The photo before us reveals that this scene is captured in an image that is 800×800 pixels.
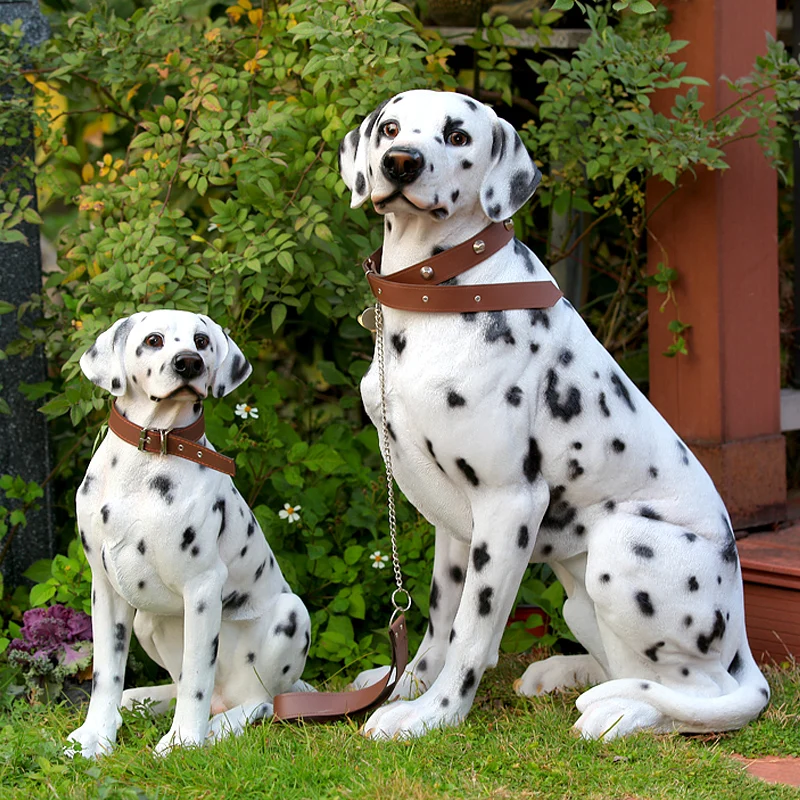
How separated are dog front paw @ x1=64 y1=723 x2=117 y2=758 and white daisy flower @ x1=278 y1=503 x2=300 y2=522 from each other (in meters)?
1.27

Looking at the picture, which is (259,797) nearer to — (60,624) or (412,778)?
(412,778)

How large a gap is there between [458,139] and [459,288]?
0.43 meters

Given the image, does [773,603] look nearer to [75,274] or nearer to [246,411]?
[246,411]

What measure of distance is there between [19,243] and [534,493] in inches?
103

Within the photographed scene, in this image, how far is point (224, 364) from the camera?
3.37 metres

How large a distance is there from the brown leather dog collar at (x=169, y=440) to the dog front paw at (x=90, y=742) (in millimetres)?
850

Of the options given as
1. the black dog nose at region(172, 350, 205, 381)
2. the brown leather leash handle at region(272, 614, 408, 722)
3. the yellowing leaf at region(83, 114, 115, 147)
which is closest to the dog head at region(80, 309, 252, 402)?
the black dog nose at region(172, 350, 205, 381)

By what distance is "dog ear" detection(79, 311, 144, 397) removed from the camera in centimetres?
327

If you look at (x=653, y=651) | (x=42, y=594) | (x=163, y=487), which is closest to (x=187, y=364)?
(x=163, y=487)

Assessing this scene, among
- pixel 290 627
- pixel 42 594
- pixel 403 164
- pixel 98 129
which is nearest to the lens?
pixel 403 164

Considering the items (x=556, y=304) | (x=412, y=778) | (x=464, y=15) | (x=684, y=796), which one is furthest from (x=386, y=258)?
(x=464, y=15)

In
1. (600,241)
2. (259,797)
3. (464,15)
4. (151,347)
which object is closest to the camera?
(259,797)

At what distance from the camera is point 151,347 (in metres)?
3.23

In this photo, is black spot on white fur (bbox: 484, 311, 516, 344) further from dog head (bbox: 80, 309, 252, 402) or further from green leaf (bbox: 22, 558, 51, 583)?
green leaf (bbox: 22, 558, 51, 583)
